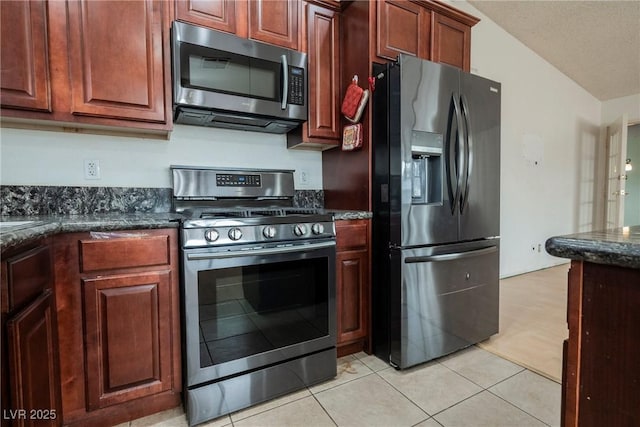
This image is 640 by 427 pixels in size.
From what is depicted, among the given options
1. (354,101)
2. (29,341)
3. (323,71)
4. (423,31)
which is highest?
(423,31)

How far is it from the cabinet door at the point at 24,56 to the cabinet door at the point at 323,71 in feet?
4.30

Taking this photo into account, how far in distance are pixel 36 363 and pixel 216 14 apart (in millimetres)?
1755

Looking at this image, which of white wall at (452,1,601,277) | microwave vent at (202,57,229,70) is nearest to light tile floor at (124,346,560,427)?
microwave vent at (202,57,229,70)

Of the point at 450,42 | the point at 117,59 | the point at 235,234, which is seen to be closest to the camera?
the point at 235,234

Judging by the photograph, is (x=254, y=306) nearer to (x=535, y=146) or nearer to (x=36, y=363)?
(x=36, y=363)

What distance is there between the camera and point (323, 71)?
2.05 metres

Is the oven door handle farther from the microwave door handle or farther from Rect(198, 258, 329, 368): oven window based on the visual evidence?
the microwave door handle

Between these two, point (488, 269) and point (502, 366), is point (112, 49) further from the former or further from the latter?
point (502, 366)

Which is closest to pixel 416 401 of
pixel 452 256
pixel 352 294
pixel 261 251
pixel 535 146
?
pixel 352 294

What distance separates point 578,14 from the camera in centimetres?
321

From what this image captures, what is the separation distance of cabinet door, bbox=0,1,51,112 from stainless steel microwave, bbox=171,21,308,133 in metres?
0.53

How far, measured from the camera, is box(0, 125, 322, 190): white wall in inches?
63.6

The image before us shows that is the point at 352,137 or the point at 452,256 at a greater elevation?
the point at 352,137

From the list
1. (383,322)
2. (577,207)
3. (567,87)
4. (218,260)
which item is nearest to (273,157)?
(218,260)
